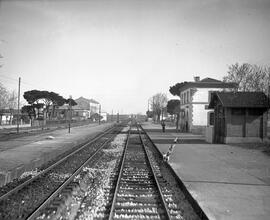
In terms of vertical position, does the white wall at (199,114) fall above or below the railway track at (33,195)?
above

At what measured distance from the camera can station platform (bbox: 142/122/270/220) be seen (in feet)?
20.7

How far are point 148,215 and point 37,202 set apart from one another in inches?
119

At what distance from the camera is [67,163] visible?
524 inches

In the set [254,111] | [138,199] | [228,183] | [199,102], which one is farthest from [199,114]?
[138,199]

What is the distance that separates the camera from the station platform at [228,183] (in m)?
6.30

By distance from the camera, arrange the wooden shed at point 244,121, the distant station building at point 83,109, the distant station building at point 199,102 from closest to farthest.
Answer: the wooden shed at point 244,121
the distant station building at point 199,102
the distant station building at point 83,109

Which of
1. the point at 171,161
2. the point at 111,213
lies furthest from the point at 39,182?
the point at 171,161

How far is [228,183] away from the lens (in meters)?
8.88

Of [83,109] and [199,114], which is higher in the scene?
[83,109]

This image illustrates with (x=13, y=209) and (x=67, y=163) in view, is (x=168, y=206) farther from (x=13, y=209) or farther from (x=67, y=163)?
(x=67, y=163)

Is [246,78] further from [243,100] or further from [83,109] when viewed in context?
[83,109]

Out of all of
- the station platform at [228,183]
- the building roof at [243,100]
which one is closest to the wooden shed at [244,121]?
the building roof at [243,100]

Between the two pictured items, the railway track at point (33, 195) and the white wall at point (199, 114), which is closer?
the railway track at point (33, 195)

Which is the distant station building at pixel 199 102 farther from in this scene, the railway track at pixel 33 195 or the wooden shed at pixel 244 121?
the railway track at pixel 33 195
